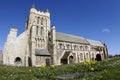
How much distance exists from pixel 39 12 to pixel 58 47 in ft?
64.4

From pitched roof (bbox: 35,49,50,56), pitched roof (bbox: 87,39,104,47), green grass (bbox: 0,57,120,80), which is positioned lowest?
green grass (bbox: 0,57,120,80)

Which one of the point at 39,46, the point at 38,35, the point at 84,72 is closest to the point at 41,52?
the point at 39,46

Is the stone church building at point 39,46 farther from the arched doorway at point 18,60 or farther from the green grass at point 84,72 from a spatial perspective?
the green grass at point 84,72

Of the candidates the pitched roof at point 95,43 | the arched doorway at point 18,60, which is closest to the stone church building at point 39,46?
the arched doorway at point 18,60

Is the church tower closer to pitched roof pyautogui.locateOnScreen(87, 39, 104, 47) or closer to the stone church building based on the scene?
the stone church building

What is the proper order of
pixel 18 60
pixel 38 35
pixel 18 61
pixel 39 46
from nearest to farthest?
pixel 18 61 → pixel 18 60 → pixel 39 46 → pixel 38 35

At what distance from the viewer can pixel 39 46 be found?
6494 centimetres

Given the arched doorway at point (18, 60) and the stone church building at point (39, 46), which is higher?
the stone church building at point (39, 46)

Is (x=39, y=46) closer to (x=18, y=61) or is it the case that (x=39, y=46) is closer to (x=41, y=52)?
(x=41, y=52)

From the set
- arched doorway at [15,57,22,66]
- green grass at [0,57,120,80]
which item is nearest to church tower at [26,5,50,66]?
arched doorway at [15,57,22,66]

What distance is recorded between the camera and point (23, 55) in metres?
61.6

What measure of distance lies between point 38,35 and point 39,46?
5156mm

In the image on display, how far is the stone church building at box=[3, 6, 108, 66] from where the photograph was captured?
5953cm

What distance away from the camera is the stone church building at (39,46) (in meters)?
59.5
